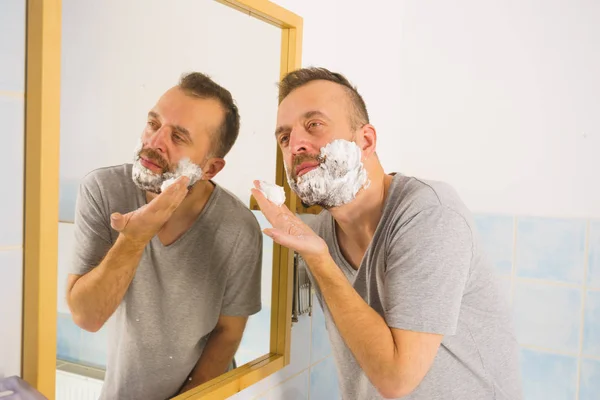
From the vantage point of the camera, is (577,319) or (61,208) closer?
(61,208)

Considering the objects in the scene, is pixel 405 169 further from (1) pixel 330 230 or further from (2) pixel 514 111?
(1) pixel 330 230

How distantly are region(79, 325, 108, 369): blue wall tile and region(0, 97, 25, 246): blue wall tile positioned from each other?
6.1 inches

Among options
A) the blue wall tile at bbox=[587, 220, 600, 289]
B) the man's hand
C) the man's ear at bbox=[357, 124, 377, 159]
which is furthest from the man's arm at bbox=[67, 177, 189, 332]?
the blue wall tile at bbox=[587, 220, 600, 289]

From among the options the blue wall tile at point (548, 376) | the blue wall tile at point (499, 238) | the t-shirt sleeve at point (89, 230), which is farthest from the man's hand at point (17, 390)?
the blue wall tile at point (548, 376)

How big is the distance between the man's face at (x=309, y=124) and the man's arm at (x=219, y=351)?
0.97 ft

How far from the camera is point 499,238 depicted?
161 cm

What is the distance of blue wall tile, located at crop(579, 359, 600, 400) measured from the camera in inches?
59.1

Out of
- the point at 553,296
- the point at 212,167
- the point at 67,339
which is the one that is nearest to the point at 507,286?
the point at 553,296

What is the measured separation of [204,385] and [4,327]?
1.29ft

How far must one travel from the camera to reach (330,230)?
1166 mm

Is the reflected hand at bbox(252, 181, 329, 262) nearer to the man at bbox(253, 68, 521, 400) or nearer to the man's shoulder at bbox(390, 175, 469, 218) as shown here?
the man at bbox(253, 68, 521, 400)

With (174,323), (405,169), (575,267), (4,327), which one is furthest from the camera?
(405,169)

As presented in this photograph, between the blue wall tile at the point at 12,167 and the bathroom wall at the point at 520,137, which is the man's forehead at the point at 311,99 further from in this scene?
the blue wall tile at the point at 12,167

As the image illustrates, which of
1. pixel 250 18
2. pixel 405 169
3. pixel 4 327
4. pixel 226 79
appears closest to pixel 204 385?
pixel 4 327
